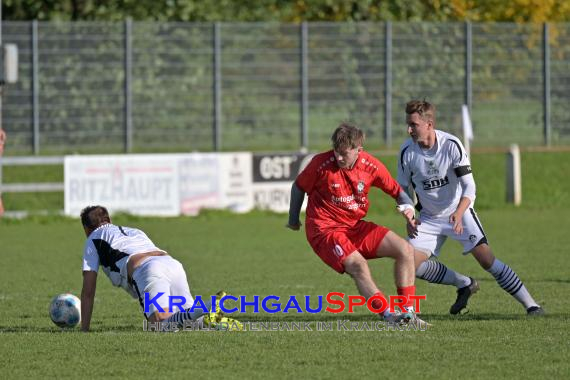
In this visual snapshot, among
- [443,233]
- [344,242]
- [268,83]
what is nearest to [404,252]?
[344,242]

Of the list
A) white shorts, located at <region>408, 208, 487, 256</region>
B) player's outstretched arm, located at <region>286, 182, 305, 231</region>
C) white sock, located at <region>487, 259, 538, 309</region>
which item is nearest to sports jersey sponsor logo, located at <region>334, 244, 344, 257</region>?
player's outstretched arm, located at <region>286, 182, 305, 231</region>

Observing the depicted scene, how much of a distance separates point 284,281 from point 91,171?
8.62 meters

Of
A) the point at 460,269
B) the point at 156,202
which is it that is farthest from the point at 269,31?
the point at 460,269

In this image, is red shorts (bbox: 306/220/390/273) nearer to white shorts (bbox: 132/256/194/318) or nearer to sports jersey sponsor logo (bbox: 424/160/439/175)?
sports jersey sponsor logo (bbox: 424/160/439/175)

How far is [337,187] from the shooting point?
32.0 ft

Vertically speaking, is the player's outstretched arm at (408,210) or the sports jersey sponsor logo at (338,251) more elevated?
the player's outstretched arm at (408,210)

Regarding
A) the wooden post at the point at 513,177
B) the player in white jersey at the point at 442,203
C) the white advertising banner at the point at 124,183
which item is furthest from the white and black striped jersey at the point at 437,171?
the wooden post at the point at 513,177

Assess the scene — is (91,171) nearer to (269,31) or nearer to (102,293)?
(269,31)

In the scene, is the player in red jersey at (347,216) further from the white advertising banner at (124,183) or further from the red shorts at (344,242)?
the white advertising banner at (124,183)

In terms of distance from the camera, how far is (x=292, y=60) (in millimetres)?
26891

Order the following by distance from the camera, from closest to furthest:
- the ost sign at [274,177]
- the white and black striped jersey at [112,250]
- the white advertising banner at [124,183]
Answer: the white and black striped jersey at [112,250], the white advertising banner at [124,183], the ost sign at [274,177]

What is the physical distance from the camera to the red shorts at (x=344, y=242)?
963 cm

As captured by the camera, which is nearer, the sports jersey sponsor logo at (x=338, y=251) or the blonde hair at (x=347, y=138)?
the blonde hair at (x=347, y=138)

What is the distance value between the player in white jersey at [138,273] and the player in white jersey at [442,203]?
6.31 ft
